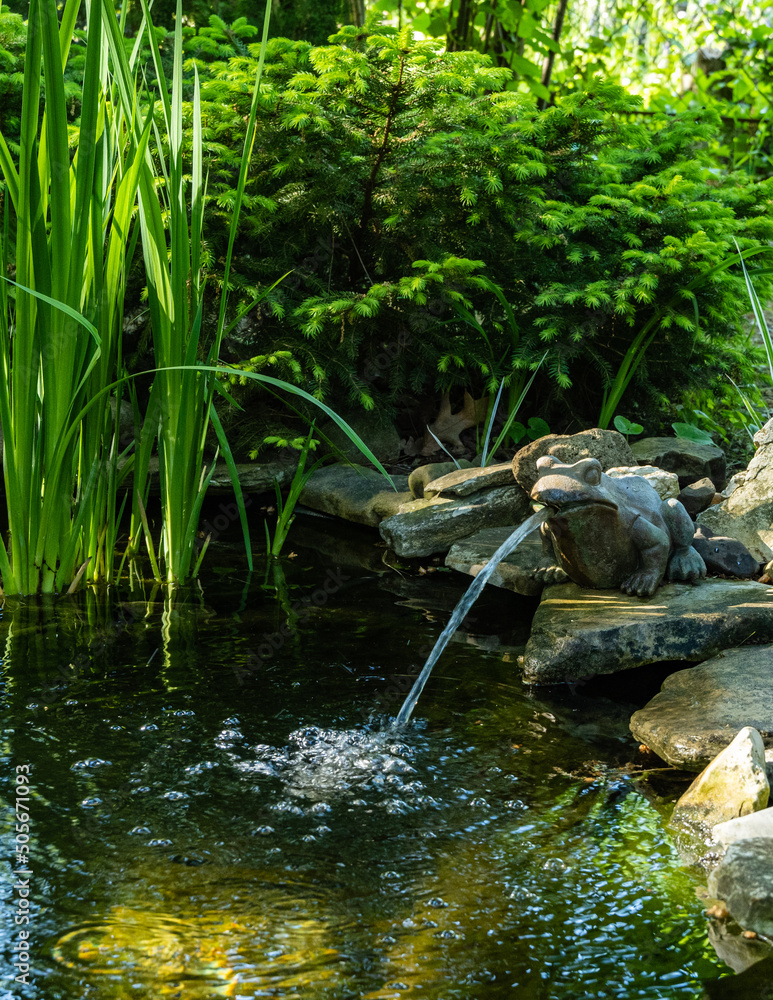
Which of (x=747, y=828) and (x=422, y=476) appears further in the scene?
(x=422, y=476)

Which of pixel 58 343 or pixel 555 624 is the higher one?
pixel 58 343

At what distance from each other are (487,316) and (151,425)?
2528 mm

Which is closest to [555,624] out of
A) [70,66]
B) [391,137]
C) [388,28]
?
[391,137]

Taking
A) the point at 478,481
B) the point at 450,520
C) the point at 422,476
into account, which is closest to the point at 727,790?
the point at 450,520

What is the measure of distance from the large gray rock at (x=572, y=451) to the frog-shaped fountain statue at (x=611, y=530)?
43 cm

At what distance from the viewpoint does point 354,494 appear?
4.91m

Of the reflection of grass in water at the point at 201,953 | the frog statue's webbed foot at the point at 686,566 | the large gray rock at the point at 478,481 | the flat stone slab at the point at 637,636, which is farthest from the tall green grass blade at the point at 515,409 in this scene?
the reflection of grass in water at the point at 201,953

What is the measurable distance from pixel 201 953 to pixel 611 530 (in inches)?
80.9

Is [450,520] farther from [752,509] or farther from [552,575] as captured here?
[752,509]

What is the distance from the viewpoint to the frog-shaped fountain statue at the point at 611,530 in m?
2.94

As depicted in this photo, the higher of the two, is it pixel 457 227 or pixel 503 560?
pixel 457 227

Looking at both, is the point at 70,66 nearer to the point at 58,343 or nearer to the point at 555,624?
the point at 58,343

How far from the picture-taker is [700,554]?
3.39 metres

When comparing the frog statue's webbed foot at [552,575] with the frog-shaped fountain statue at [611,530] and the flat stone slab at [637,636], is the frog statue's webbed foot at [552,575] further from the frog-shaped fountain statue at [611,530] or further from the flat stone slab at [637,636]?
the flat stone slab at [637,636]
